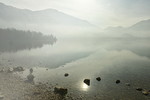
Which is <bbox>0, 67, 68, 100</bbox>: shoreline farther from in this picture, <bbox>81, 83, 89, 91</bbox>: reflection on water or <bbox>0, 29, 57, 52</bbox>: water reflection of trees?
<bbox>0, 29, 57, 52</bbox>: water reflection of trees

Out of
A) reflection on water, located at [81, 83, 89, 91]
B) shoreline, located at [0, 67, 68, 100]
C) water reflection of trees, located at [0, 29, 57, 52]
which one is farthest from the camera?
water reflection of trees, located at [0, 29, 57, 52]

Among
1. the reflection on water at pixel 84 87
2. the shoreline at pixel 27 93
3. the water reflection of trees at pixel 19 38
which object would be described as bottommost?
the reflection on water at pixel 84 87

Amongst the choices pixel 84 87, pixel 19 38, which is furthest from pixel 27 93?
pixel 19 38

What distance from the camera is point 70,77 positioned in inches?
1580

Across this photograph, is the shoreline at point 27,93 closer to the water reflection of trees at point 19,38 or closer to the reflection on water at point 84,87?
the reflection on water at point 84,87

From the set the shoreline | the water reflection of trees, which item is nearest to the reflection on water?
the shoreline

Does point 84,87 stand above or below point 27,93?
below

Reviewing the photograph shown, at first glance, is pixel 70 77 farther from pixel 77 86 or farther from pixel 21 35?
pixel 21 35

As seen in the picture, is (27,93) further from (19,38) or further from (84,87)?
(19,38)

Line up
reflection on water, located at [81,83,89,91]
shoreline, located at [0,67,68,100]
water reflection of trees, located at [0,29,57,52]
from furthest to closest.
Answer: water reflection of trees, located at [0,29,57,52], reflection on water, located at [81,83,89,91], shoreline, located at [0,67,68,100]

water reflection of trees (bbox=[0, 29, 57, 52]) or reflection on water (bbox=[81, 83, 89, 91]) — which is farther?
water reflection of trees (bbox=[0, 29, 57, 52])

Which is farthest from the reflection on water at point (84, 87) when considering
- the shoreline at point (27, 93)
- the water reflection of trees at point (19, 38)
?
the water reflection of trees at point (19, 38)

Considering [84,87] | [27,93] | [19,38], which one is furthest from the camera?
[19,38]

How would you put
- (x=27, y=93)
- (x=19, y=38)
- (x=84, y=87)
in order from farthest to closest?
(x=19, y=38), (x=84, y=87), (x=27, y=93)
